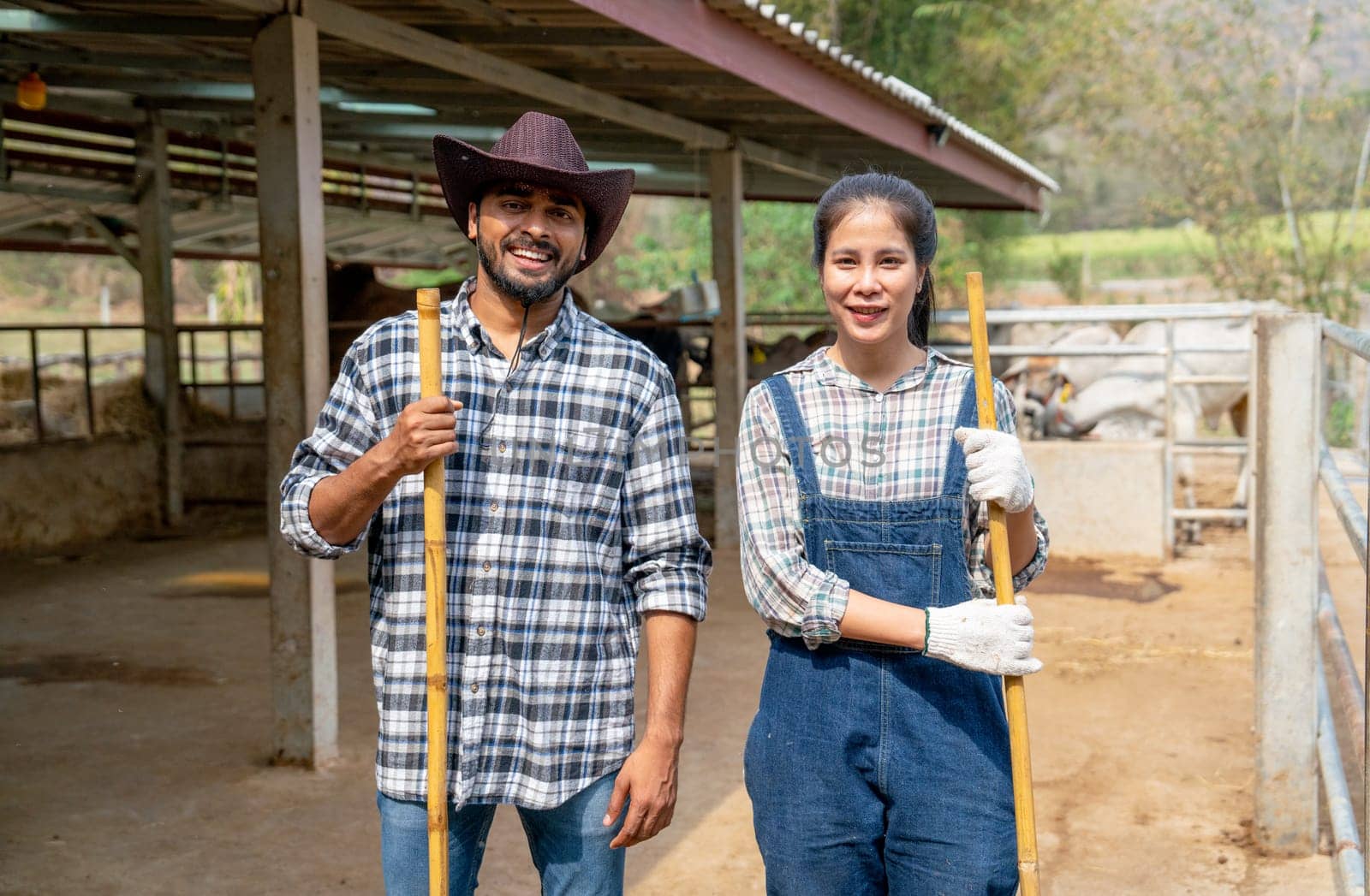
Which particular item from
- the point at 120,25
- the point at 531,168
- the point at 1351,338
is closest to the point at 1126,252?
the point at 120,25

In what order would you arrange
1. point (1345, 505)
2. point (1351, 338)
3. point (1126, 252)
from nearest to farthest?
point (1351, 338), point (1345, 505), point (1126, 252)

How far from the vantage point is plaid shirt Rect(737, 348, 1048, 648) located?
2033 millimetres

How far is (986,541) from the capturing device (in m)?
2.11

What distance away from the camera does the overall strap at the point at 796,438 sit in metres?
2.06

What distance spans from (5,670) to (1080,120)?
21.9 metres

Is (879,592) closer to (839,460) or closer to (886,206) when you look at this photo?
(839,460)

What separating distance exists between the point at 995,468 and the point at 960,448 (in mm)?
111

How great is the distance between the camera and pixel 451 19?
18.1 feet

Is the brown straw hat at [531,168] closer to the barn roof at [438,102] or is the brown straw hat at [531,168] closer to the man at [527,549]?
the man at [527,549]

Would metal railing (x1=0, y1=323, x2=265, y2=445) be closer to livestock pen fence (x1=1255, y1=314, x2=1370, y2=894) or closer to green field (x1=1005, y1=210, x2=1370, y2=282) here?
livestock pen fence (x1=1255, y1=314, x2=1370, y2=894)

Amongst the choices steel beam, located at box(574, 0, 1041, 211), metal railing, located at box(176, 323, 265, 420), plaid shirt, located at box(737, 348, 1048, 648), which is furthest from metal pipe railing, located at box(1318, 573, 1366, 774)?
metal railing, located at box(176, 323, 265, 420)

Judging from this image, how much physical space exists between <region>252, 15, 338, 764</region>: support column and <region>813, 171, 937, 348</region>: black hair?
9.85 ft

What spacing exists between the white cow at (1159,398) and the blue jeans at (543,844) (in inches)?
323

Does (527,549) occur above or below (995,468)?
below
